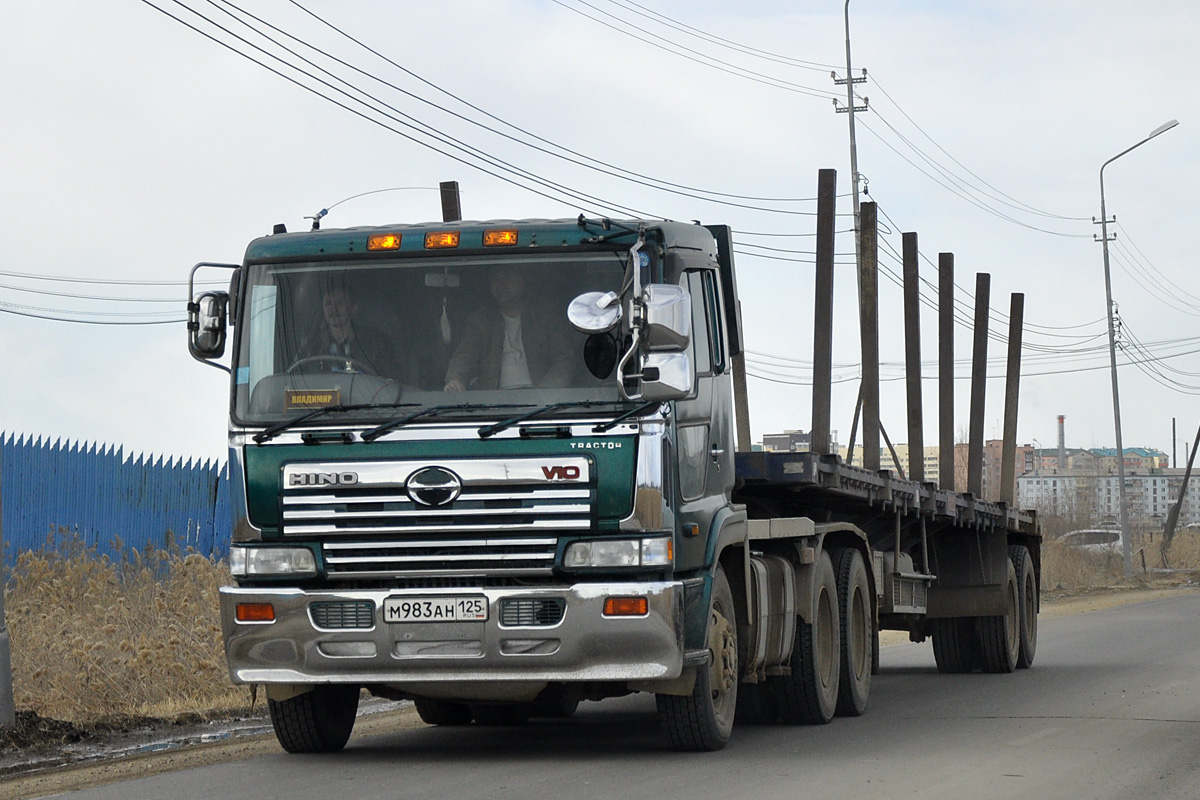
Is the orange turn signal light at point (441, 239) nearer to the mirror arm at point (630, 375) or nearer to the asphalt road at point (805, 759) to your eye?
the mirror arm at point (630, 375)

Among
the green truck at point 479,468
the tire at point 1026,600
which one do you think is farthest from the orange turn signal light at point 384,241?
the tire at point 1026,600

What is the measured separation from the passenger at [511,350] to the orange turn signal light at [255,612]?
1424 millimetres

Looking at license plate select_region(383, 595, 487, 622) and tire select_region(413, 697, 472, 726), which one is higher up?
license plate select_region(383, 595, 487, 622)

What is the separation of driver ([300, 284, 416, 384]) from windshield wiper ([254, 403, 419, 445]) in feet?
0.56

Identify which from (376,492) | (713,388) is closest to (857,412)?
(713,388)

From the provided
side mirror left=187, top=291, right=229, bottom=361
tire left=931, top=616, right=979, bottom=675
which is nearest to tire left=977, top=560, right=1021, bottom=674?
tire left=931, top=616, right=979, bottom=675

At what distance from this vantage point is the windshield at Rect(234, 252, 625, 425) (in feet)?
27.7

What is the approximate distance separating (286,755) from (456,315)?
2.71m

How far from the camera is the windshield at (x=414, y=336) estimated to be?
27.7ft

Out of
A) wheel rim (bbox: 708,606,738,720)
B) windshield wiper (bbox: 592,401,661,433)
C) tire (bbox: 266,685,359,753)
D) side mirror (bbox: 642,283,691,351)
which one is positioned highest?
side mirror (bbox: 642,283,691,351)

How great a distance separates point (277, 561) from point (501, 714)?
3471 millimetres

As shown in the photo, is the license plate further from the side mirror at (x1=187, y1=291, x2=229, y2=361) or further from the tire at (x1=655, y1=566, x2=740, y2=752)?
the side mirror at (x1=187, y1=291, x2=229, y2=361)

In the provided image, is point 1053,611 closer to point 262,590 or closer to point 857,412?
point 857,412

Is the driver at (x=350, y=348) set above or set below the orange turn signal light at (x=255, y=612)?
above
